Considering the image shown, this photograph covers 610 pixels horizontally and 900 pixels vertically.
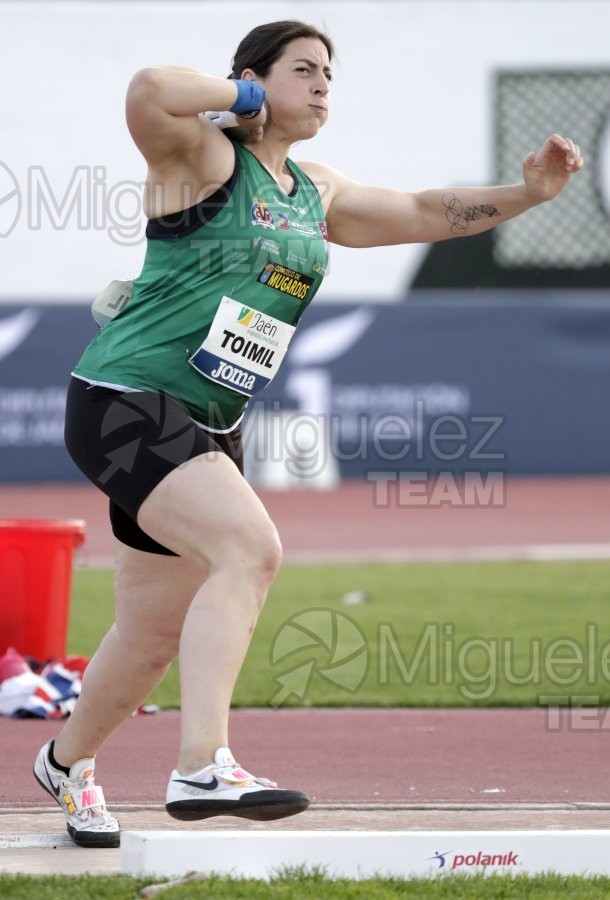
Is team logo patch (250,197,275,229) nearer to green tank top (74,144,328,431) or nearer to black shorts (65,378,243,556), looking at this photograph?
green tank top (74,144,328,431)

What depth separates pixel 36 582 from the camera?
7.28 m

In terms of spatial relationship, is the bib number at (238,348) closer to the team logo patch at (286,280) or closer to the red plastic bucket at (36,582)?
the team logo patch at (286,280)

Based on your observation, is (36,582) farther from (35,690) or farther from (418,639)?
(418,639)

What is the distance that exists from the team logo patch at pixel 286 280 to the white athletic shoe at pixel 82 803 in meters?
1.46

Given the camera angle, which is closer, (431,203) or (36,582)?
(431,203)

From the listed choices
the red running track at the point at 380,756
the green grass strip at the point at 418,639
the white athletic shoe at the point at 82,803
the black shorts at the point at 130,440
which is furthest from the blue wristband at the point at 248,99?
the green grass strip at the point at 418,639

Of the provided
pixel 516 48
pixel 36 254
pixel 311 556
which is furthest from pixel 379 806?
pixel 516 48

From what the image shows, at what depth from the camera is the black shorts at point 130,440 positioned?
3.92 meters

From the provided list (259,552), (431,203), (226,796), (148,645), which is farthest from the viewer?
(431,203)

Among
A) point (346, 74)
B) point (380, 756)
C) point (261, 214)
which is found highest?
point (346, 74)

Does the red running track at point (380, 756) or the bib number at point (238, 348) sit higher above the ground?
the bib number at point (238, 348)

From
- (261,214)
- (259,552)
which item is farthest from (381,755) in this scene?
(261,214)

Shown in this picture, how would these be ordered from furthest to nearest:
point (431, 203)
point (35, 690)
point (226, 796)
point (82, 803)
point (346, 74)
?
point (346, 74) → point (35, 690) → point (431, 203) → point (82, 803) → point (226, 796)

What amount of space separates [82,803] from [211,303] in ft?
4.80
